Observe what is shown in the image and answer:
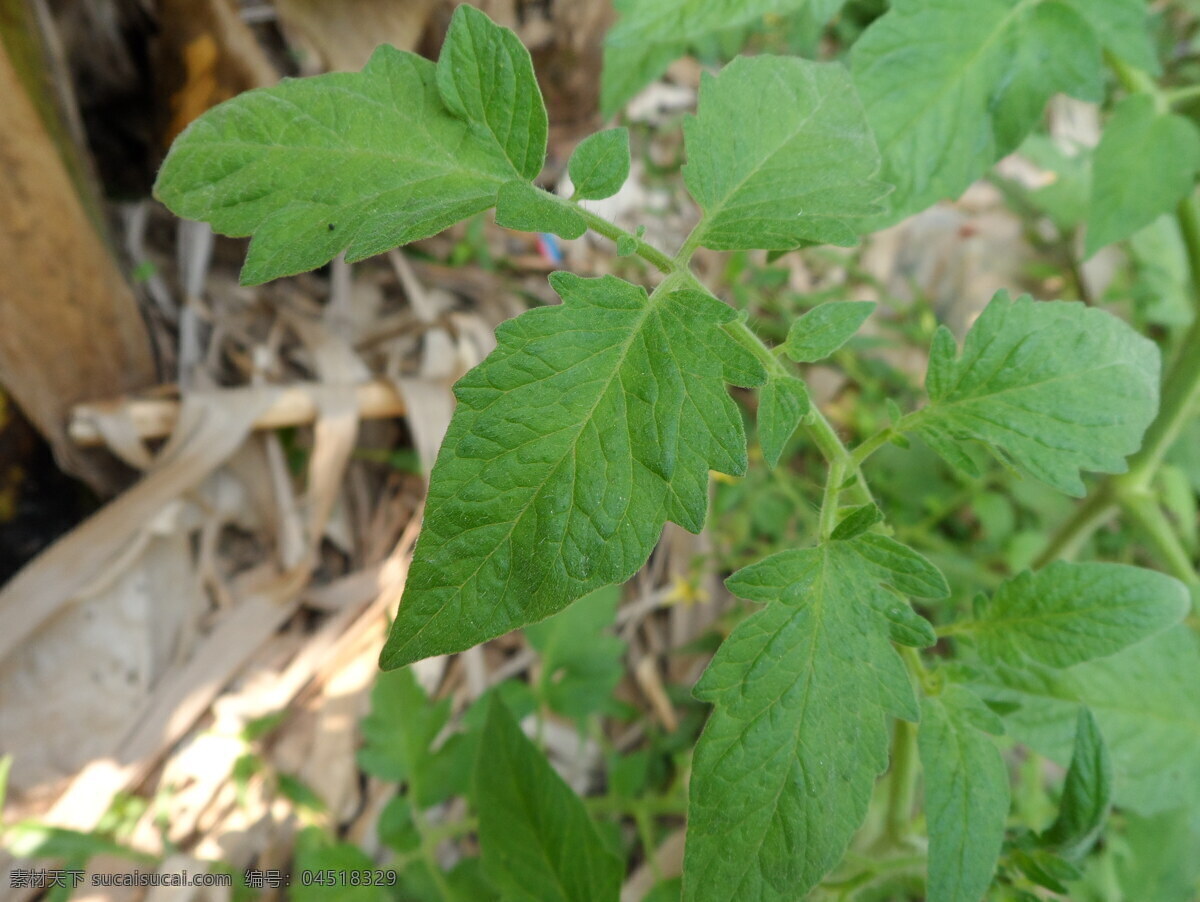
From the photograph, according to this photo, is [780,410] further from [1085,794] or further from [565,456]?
[1085,794]

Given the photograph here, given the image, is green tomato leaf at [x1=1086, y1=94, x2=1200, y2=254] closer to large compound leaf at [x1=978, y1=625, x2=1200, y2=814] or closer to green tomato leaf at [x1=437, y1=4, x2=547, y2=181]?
large compound leaf at [x1=978, y1=625, x2=1200, y2=814]

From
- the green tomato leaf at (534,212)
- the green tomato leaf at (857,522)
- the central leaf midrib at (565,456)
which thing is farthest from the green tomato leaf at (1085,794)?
the green tomato leaf at (534,212)

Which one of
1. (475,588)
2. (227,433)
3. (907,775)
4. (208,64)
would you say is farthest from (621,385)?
(208,64)

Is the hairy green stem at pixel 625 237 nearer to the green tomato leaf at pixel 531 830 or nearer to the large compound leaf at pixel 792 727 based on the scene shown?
the large compound leaf at pixel 792 727

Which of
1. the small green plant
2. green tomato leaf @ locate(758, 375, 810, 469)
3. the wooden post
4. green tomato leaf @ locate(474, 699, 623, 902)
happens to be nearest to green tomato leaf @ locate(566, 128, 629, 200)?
the small green plant

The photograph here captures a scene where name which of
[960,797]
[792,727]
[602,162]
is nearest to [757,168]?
[602,162]
